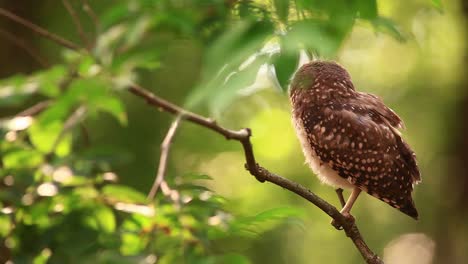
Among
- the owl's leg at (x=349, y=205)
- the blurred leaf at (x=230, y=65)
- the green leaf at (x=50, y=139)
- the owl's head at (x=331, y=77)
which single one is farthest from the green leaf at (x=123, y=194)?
the blurred leaf at (x=230, y=65)

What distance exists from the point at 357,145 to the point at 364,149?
4cm

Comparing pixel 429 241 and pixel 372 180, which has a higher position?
pixel 372 180

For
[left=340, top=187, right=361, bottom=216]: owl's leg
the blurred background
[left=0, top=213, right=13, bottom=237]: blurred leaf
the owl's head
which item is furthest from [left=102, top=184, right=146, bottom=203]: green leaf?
[left=340, top=187, right=361, bottom=216]: owl's leg

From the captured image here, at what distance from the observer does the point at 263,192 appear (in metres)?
7.15

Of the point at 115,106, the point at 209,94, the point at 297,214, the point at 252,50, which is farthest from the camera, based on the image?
the point at 297,214

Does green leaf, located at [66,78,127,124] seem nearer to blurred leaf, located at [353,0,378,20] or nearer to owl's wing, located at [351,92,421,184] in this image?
blurred leaf, located at [353,0,378,20]

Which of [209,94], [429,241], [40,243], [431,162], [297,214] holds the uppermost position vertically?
[209,94]

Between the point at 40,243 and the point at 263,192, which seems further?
the point at 263,192

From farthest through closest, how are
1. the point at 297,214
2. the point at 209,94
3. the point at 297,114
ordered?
the point at 297,114, the point at 297,214, the point at 209,94

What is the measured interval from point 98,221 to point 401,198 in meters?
1.41

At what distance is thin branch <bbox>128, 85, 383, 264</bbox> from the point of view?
1.41 metres

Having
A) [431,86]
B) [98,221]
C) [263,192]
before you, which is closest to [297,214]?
[98,221]

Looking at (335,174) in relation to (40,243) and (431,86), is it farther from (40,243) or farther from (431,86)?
(431,86)

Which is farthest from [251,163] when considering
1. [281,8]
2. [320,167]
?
[320,167]
